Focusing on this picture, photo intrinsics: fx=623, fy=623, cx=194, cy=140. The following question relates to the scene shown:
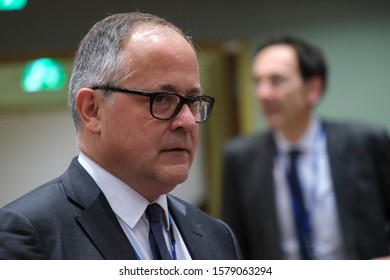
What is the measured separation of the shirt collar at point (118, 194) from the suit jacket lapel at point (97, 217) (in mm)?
20

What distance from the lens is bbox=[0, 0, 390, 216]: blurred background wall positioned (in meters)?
1.53

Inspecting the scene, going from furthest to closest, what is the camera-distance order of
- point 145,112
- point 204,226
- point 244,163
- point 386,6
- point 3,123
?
point 244,163, point 386,6, point 3,123, point 204,226, point 145,112

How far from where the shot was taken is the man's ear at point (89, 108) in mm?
1155

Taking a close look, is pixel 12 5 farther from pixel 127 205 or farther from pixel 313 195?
pixel 313 195

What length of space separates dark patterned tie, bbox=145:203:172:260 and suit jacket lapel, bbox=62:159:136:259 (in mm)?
60

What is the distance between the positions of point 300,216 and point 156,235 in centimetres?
77

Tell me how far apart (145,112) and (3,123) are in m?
0.62

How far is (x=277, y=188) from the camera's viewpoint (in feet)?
6.26

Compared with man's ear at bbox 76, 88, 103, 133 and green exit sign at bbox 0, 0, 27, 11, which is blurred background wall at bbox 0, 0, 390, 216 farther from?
man's ear at bbox 76, 88, 103, 133

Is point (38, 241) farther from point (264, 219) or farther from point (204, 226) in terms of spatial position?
point (264, 219)

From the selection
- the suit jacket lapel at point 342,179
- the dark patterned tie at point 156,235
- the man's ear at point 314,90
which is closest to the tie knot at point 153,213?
the dark patterned tie at point 156,235

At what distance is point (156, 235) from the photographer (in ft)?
3.85

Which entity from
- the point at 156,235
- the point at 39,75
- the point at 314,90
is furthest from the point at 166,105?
the point at 314,90
